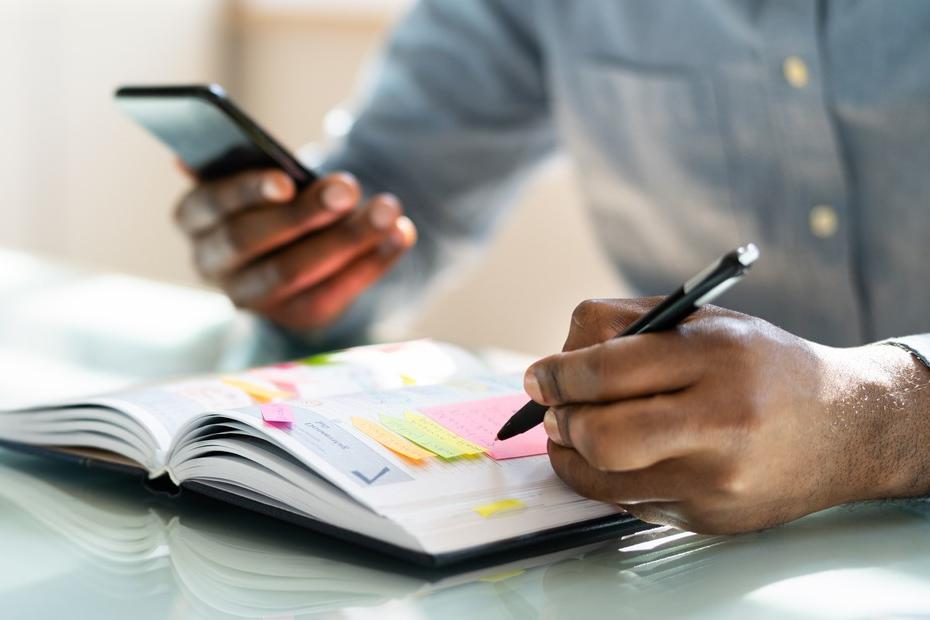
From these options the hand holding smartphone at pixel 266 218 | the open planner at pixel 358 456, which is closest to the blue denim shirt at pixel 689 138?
the hand holding smartphone at pixel 266 218

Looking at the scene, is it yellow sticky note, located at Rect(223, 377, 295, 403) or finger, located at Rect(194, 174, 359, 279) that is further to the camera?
finger, located at Rect(194, 174, 359, 279)

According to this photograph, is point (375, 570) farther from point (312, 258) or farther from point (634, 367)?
point (312, 258)

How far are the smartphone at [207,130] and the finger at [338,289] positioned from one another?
0.13 m

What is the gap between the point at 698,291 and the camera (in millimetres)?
417

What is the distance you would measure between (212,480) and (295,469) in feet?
0.20

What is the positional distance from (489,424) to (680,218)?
69 centimetres

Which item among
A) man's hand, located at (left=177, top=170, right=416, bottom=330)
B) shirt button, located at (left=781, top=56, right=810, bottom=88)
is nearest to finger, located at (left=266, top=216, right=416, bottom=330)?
man's hand, located at (left=177, top=170, right=416, bottom=330)

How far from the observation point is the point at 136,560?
487 millimetres

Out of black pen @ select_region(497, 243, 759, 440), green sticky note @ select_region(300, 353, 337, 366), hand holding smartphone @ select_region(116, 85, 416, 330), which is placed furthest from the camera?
hand holding smartphone @ select_region(116, 85, 416, 330)

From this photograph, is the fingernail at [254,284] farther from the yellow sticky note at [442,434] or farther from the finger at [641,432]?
the finger at [641,432]

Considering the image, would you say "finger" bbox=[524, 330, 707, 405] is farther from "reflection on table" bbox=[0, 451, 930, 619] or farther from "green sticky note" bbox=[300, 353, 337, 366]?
"green sticky note" bbox=[300, 353, 337, 366]

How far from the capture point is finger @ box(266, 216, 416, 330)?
3.51ft

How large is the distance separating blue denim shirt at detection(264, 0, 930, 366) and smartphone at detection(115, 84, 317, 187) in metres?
0.28

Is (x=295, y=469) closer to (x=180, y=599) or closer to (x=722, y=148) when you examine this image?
(x=180, y=599)
